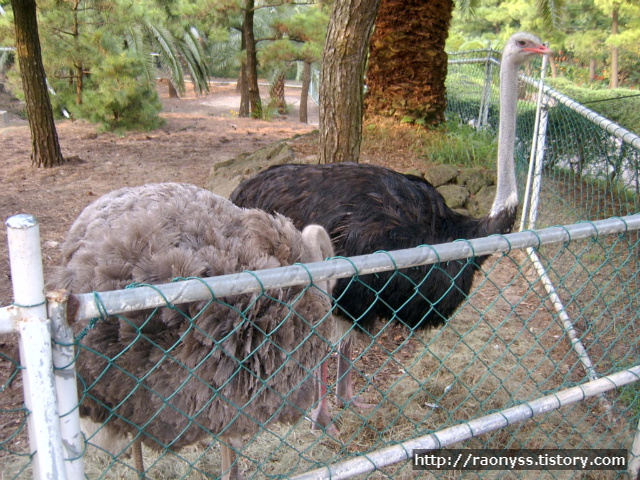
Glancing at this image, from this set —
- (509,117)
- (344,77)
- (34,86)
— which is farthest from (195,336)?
(34,86)

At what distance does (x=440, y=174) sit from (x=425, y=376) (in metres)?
2.95

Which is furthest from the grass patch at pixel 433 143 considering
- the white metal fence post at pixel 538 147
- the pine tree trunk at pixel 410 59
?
the white metal fence post at pixel 538 147

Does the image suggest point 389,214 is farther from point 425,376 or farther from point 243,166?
point 243,166

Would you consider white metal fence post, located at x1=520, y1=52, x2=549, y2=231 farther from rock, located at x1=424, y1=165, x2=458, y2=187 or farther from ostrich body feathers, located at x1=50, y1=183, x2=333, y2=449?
ostrich body feathers, located at x1=50, y1=183, x2=333, y2=449

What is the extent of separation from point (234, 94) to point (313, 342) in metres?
25.6

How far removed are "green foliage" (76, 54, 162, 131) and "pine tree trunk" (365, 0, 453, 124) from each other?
472cm

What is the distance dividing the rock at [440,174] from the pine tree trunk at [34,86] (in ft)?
17.5

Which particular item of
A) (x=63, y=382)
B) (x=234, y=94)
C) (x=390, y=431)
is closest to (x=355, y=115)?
(x=390, y=431)

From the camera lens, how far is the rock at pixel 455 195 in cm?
570

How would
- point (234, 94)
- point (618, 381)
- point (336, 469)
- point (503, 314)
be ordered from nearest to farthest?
point (336, 469) → point (618, 381) → point (503, 314) → point (234, 94)

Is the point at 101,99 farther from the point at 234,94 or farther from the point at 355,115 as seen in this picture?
the point at 234,94

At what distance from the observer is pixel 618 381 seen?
2229mm

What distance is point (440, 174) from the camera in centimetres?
607

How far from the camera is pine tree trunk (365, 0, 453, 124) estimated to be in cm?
738
